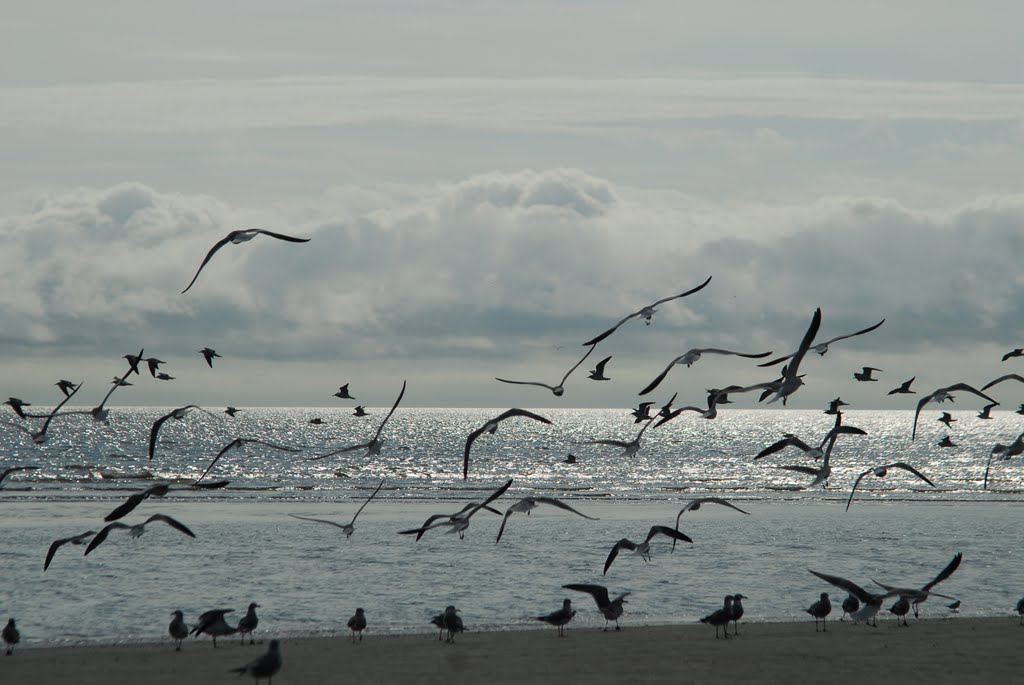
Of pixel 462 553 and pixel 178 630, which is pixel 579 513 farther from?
pixel 462 553

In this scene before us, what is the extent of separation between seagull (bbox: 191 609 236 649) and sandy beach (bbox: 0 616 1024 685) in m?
0.35

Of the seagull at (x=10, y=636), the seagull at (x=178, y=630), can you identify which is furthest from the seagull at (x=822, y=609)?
the seagull at (x=10, y=636)

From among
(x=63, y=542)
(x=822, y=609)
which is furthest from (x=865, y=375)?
(x=63, y=542)

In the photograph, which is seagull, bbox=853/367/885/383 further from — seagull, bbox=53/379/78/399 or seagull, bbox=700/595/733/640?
seagull, bbox=53/379/78/399

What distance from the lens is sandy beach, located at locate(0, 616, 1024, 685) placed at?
18578 millimetres

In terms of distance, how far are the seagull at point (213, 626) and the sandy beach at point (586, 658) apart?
1.16ft

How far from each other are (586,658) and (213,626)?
23.3 feet

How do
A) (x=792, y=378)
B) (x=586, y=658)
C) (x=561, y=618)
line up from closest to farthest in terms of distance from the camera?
(x=792, y=378), (x=586, y=658), (x=561, y=618)

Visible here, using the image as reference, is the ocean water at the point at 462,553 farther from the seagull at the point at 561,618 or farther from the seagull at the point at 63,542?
the seagull at the point at 63,542

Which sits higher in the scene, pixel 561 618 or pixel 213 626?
pixel 561 618

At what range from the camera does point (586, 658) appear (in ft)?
66.2

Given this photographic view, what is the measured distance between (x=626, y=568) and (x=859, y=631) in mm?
11525

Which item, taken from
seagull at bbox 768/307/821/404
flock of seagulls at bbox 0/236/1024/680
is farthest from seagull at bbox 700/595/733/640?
seagull at bbox 768/307/821/404

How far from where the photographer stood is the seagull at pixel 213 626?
20625 mm
